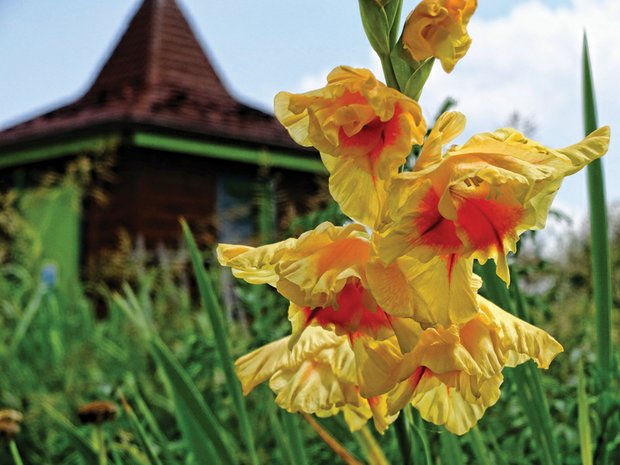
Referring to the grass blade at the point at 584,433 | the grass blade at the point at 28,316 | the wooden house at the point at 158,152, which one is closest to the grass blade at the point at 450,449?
the grass blade at the point at 584,433

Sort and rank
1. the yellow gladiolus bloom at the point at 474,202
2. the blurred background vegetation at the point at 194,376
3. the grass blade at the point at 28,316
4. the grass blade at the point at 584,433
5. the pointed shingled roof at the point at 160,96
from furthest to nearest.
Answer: the pointed shingled roof at the point at 160,96 → the grass blade at the point at 28,316 → the blurred background vegetation at the point at 194,376 → the grass blade at the point at 584,433 → the yellow gladiolus bloom at the point at 474,202

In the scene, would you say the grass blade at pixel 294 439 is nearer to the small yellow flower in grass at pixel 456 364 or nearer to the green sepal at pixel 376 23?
the small yellow flower in grass at pixel 456 364

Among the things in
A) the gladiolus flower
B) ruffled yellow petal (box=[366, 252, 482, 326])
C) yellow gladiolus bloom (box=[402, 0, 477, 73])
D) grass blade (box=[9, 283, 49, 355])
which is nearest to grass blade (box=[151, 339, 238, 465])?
the gladiolus flower

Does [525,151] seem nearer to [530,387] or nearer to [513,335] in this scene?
[513,335]

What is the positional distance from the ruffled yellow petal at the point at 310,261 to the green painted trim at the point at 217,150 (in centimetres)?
646

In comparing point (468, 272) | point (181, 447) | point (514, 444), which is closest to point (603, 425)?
point (514, 444)

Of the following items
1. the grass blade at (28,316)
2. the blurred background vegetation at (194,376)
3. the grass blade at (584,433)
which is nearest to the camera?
the grass blade at (584,433)

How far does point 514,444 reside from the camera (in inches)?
54.6

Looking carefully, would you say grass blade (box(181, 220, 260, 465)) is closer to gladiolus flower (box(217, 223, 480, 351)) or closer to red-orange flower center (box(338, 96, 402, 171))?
gladiolus flower (box(217, 223, 480, 351))

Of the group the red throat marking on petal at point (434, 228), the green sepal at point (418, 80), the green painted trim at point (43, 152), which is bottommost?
the green painted trim at point (43, 152)

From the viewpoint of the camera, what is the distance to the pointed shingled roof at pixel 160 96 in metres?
7.84

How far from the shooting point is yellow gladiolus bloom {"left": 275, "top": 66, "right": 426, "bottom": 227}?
0.62m

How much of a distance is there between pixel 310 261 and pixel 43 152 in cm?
801

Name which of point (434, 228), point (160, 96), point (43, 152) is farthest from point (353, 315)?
point (160, 96)
